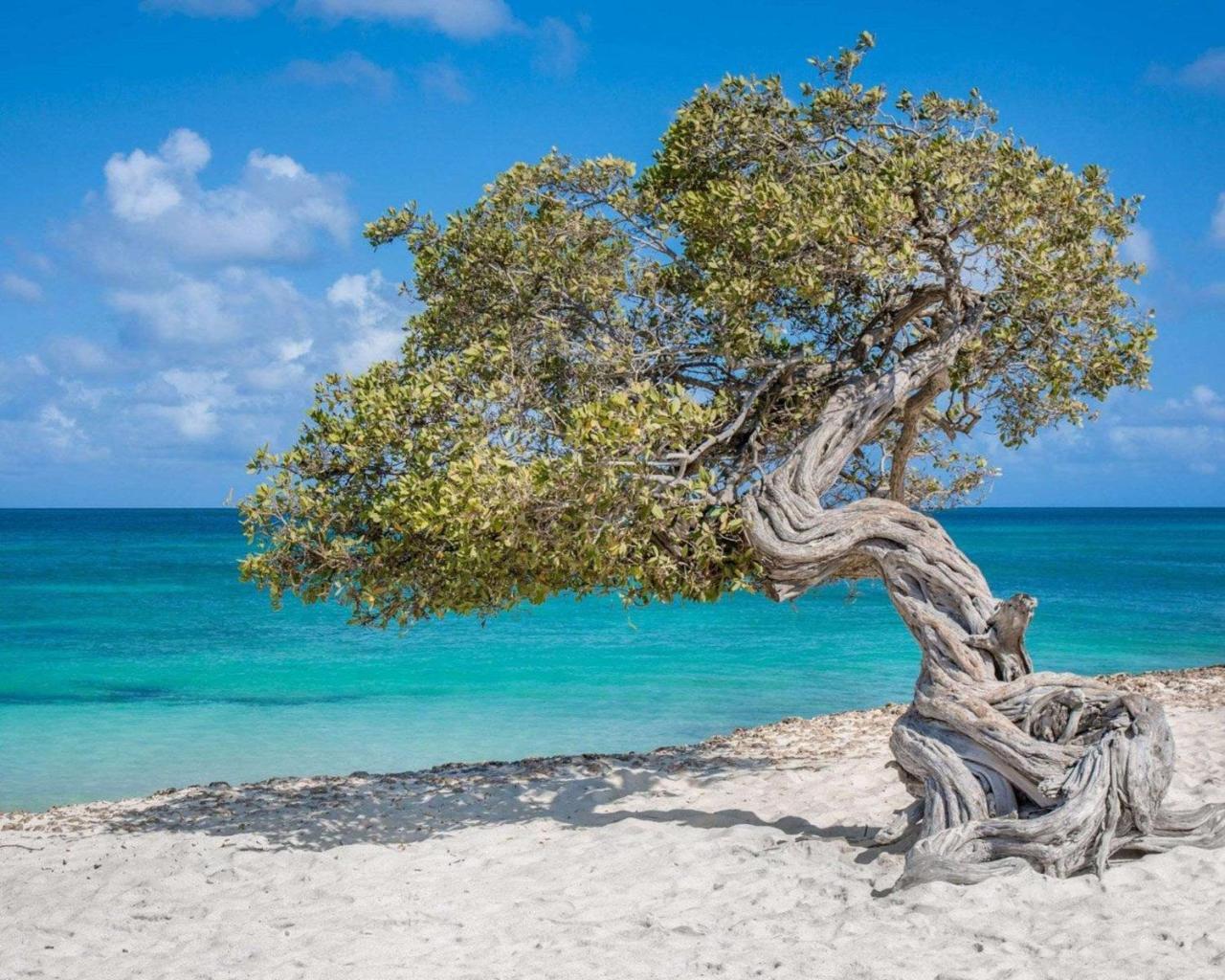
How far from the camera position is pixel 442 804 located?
39.5 feet

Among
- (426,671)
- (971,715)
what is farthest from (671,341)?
(426,671)

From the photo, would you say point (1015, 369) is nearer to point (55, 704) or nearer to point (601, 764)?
point (601, 764)

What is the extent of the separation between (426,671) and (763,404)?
18603mm

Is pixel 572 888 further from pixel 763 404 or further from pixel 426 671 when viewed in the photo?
pixel 426 671

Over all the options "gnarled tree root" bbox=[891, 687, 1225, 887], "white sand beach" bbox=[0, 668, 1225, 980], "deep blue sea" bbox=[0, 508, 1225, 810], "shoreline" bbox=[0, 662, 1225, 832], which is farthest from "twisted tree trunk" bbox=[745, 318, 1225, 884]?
"shoreline" bbox=[0, 662, 1225, 832]

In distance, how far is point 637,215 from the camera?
1115 centimetres

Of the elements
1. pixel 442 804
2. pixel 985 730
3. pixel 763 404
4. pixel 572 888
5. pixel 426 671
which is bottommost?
pixel 426 671

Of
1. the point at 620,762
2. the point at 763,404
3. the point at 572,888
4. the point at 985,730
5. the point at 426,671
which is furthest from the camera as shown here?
the point at 426,671

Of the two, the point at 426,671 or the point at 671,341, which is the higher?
the point at 671,341

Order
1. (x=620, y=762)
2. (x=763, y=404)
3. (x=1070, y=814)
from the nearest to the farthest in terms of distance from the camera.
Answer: (x=1070, y=814) → (x=763, y=404) → (x=620, y=762)

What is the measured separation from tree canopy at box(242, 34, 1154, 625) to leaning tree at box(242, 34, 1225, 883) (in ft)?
0.09

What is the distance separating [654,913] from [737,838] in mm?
1575

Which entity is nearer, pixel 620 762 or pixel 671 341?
pixel 671 341

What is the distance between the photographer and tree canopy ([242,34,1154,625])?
29.3 feet
